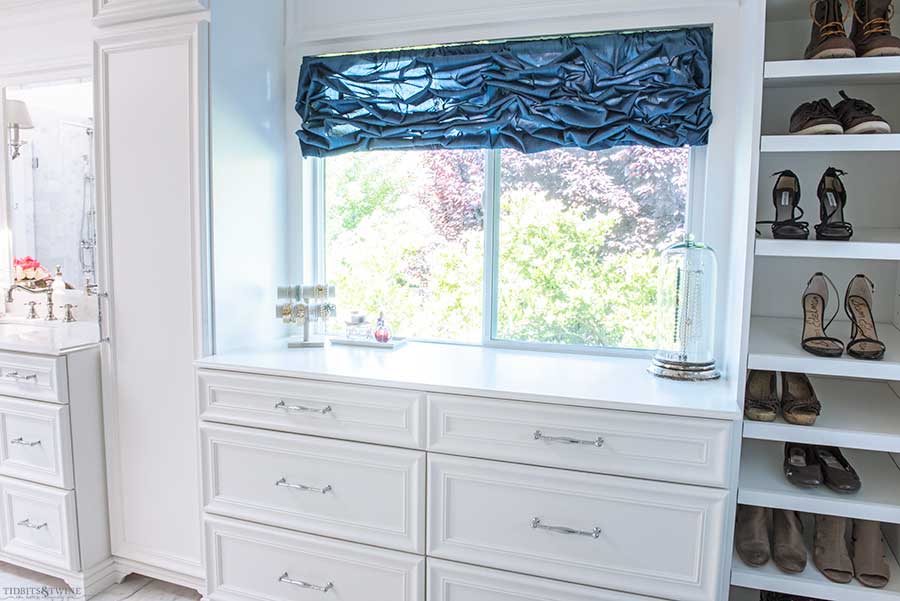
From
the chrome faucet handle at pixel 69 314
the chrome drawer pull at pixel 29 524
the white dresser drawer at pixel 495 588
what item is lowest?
the chrome drawer pull at pixel 29 524

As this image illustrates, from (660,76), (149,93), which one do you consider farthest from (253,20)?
(660,76)

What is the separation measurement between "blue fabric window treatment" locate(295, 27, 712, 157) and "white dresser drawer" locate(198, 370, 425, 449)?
0.97m

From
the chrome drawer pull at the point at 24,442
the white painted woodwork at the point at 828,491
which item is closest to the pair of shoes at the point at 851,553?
the white painted woodwork at the point at 828,491

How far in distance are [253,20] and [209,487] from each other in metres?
1.67

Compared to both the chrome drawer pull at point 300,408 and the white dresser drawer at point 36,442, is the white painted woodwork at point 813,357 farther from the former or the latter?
the white dresser drawer at point 36,442

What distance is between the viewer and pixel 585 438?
5.37 feet

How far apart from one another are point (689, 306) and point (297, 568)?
1.52 metres

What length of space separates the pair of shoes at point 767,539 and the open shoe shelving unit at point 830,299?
0.03 meters

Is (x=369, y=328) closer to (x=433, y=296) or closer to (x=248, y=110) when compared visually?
(x=433, y=296)

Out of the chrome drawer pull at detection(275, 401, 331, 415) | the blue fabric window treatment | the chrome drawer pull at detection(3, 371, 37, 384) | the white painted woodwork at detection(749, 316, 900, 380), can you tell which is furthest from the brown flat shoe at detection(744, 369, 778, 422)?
the chrome drawer pull at detection(3, 371, 37, 384)

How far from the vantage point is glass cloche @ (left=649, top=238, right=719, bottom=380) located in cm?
197

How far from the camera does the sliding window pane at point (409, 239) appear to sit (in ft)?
7.89

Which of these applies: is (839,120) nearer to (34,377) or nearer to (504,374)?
(504,374)

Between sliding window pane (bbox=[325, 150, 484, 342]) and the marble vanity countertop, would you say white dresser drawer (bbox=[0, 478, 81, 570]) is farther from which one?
sliding window pane (bbox=[325, 150, 484, 342])
